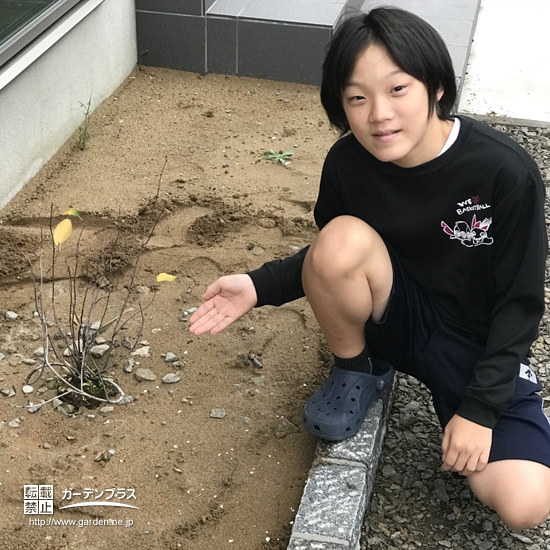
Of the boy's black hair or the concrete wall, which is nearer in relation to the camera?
the boy's black hair

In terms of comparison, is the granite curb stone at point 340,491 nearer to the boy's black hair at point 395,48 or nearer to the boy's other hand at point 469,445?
the boy's other hand at point 469,445

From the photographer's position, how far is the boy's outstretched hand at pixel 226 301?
2.62m

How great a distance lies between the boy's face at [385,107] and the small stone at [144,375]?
1.17 meters

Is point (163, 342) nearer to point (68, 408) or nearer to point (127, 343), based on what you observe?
point (127, 343)

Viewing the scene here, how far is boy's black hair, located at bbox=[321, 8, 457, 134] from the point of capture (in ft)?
7.29

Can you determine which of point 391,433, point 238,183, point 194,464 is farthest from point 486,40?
point 194,464

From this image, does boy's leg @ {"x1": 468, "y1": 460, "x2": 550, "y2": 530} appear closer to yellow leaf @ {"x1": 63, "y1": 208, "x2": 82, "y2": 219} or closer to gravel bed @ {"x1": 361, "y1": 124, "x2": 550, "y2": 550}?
gravel bed @ {"x1": 361, "y1": 124, "x2": 550, "y2": 550}

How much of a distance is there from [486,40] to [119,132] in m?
2.94

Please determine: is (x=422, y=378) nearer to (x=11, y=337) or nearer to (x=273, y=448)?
(x=273, y=448)

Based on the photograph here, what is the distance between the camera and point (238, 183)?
424 centimetres

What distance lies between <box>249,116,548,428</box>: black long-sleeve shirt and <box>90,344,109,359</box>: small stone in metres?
1.01

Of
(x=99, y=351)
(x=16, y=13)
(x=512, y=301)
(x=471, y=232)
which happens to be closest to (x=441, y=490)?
(x=512, y=301)

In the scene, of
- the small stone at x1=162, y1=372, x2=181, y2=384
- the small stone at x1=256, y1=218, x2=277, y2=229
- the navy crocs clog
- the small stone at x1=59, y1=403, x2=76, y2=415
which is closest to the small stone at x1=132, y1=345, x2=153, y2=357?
the small stone at x1=162, y1=372, x2=181, y2=384

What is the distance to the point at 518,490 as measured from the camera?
7.42 ft
